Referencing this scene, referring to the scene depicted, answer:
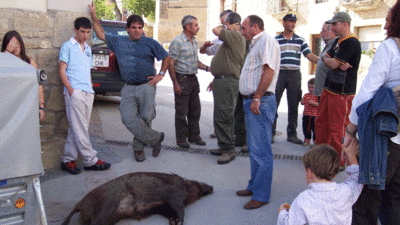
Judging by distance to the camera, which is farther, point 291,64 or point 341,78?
point 291,64

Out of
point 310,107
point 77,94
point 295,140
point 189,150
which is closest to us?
point 77,94

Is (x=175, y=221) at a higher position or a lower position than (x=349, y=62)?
lower

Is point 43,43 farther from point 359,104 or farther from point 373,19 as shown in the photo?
point 373,19

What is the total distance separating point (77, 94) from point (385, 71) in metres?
3.46

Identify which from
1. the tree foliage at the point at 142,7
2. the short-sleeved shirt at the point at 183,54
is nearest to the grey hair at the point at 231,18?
the short-sleeved shirt at the point at 183,54

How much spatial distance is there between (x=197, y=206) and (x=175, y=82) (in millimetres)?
2558

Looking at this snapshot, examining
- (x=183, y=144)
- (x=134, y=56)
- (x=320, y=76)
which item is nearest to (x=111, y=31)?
(x=134, y=56)

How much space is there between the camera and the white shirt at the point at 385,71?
2.42m

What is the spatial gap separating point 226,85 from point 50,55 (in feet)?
7.75

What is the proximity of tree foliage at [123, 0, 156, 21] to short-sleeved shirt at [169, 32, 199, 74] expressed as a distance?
43336mm

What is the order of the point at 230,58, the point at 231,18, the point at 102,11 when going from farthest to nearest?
the point at 102,11, the point at 230,58, the point at 231,18

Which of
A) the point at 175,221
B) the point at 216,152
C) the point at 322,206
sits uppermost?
the point at 322,206

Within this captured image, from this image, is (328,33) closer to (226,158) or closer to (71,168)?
(226,158)

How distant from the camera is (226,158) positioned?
527cm
